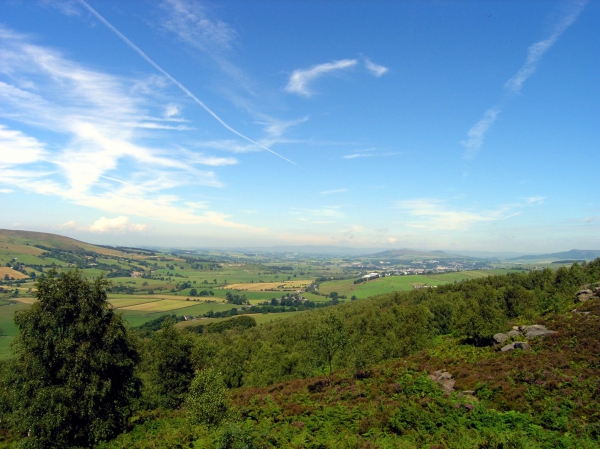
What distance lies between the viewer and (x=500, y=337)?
42688 millimetres

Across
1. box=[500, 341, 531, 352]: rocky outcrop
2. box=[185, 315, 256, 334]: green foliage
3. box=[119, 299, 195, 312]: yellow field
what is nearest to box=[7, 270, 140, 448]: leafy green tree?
box=[500, 341, 531, 352]: rocky outcrop

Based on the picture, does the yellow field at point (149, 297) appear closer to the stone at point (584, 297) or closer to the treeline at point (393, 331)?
the treeline at point (393, 331)

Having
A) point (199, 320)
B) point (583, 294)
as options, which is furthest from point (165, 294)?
point (583, 294)

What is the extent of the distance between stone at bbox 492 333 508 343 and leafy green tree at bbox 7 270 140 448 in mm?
43559

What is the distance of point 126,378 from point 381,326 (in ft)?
174

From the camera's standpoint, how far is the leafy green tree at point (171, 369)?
36375 millimetres

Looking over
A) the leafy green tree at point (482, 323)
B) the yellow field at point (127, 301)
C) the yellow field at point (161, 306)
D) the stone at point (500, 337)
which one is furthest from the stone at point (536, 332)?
the yellow field at point (127, 301)

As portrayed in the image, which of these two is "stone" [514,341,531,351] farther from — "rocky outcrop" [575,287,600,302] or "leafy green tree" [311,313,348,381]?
"rocky outcrop" [575,287,600,302]

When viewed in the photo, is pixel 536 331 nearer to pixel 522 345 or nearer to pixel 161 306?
pixel 522 345

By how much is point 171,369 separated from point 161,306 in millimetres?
113885

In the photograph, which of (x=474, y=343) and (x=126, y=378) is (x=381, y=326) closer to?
(x=474, y=343)

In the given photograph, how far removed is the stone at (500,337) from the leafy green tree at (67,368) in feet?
143

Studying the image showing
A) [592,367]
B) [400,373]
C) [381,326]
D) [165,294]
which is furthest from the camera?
[165,294]

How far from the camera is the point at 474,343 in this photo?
49094 mm
